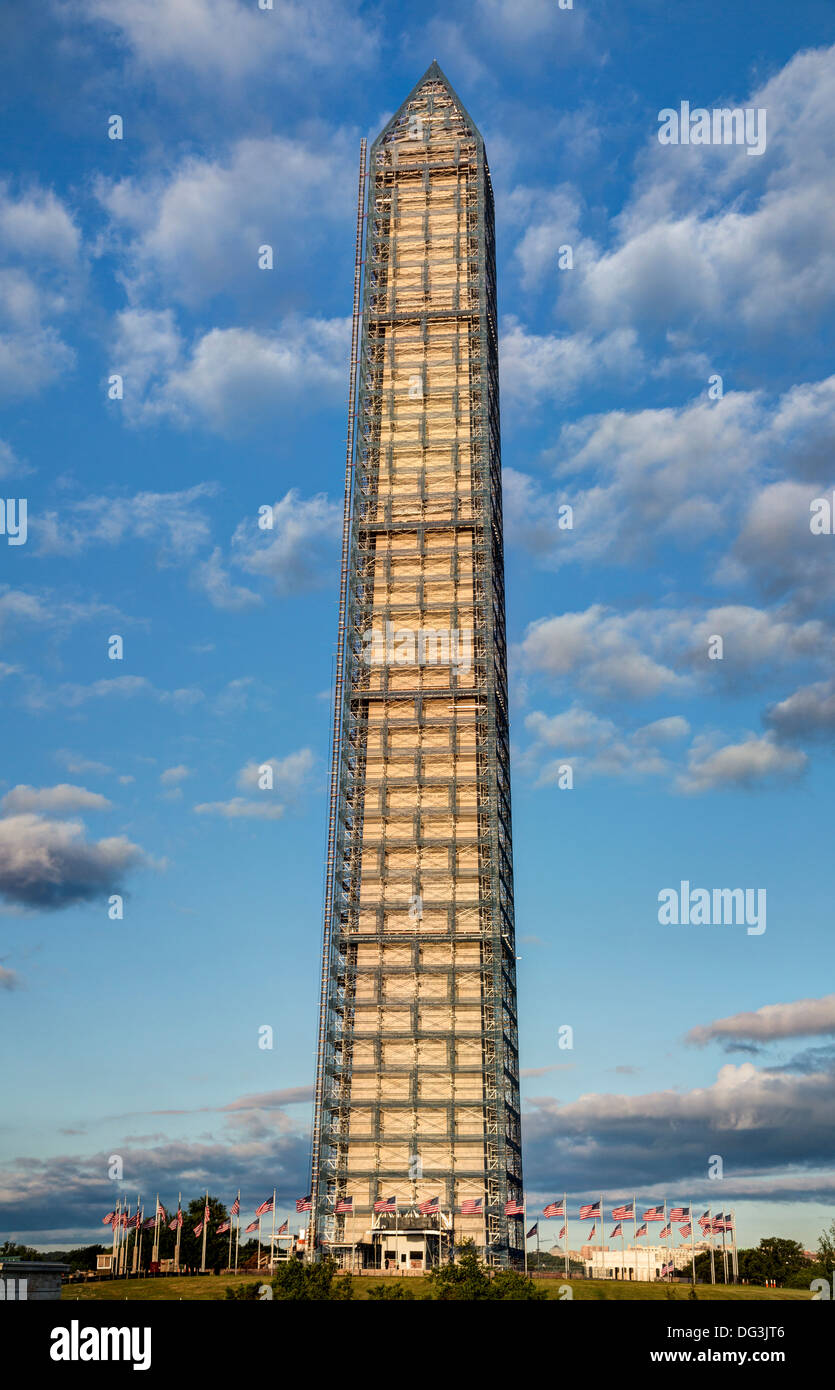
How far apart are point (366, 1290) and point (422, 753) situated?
49983mm

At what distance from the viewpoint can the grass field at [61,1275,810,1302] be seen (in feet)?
285

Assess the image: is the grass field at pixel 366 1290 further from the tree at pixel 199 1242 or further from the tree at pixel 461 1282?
the tree at pixel 199 1242

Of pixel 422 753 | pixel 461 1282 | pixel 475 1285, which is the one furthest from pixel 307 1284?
pixel 422 753

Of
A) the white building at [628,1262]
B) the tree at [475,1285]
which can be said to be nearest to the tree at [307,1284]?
the tree at [475,1285]

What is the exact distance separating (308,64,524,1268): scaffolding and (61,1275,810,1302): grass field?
42.0 ft

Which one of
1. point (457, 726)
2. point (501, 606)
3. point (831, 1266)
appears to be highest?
point (501, 606)

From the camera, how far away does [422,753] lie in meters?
124

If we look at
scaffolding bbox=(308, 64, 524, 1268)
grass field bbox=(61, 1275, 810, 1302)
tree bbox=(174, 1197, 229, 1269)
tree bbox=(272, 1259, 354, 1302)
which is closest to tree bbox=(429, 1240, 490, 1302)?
grass field bbox=(61, 1275, 810, 1302)

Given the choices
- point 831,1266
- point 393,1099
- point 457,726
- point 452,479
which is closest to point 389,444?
point 452,479

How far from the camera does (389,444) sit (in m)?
136

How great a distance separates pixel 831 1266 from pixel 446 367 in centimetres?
9782

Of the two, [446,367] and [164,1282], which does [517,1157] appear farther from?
[446,367]

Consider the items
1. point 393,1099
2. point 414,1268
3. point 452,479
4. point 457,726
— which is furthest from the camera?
point 452,479
